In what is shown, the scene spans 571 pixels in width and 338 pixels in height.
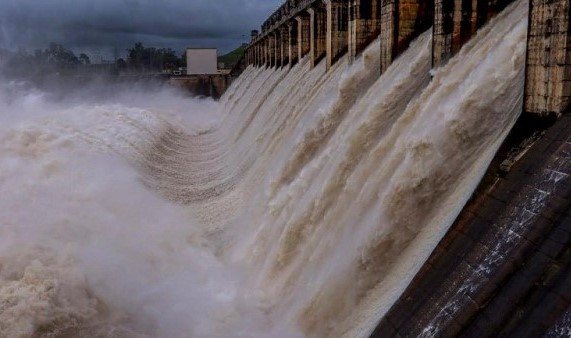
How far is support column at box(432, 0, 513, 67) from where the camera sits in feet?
34.4

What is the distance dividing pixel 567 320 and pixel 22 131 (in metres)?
16.9

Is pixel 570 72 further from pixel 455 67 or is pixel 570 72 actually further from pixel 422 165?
pixel 455 67

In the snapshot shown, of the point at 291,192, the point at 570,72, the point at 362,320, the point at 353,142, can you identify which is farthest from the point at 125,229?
the point at 570,72

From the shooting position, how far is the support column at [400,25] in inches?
528

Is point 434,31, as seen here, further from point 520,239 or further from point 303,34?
point 303,34

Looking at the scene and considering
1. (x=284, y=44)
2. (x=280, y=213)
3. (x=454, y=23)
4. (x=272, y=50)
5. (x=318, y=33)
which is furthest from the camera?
(x=272, y=50)

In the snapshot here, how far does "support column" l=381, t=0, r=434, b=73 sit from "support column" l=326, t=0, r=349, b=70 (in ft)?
17.1

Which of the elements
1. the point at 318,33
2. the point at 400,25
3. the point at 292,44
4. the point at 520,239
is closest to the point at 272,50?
A: the point at 292,44

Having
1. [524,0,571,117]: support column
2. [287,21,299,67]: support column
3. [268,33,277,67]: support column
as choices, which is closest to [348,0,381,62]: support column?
[524,0,571,117]: support column

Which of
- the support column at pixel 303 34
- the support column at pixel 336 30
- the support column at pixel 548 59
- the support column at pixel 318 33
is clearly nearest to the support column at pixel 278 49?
the support column at pixel 303 34

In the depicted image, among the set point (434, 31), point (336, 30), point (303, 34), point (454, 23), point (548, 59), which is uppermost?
point (303, 34)

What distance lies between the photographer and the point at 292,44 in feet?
94.8

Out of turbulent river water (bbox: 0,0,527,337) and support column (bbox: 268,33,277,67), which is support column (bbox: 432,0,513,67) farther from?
support column (bbox: 268,33,277,67)

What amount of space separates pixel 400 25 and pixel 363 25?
3.18 m
